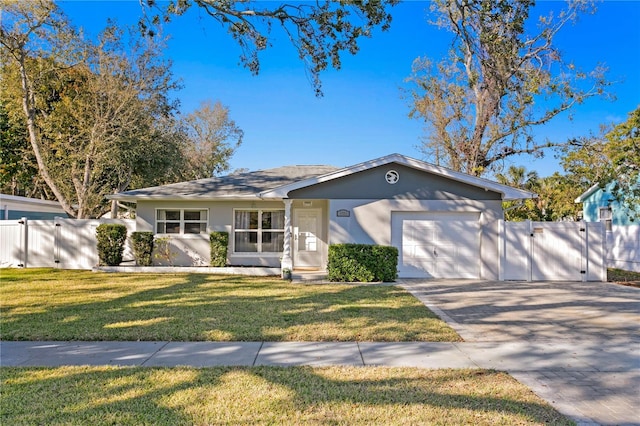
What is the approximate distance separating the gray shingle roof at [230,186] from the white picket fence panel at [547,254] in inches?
316

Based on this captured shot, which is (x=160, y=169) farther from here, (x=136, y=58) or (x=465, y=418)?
(x=465, y=418)

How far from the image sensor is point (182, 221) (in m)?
15.8

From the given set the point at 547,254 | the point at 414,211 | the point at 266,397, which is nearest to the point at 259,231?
the point at 414,211

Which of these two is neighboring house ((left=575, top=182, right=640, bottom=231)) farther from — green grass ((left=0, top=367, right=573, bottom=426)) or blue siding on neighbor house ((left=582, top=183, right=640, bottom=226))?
green grass ((left=0, top=367, right=573, bottom=426))

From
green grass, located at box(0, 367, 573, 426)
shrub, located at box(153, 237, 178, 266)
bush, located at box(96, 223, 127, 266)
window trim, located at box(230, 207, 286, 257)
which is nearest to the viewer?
green grass, located at box(0, 367, 573, 426)

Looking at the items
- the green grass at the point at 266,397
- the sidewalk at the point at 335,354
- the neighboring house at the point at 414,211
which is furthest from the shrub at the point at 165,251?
the green grass at the point at 266,397

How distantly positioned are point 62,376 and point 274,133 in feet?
64.0

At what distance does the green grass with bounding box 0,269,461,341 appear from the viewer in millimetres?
6398

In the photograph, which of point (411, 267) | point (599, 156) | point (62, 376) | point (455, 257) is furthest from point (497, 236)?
point (62, 376)

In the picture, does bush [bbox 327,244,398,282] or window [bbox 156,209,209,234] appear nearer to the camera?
bush [bbox 327,244,398,282]

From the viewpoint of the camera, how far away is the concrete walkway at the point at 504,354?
14.2 feet

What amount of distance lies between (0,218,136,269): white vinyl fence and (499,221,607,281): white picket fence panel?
47.5 feet

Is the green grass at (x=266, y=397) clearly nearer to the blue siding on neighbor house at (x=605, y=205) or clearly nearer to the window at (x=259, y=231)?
the window at (x=259, y=231)

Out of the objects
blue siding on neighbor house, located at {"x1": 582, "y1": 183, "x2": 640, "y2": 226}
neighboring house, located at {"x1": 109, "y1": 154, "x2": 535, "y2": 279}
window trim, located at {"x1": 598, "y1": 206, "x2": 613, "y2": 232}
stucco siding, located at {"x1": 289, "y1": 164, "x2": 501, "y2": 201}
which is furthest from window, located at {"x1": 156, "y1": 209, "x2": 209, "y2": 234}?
window trim, located at {"x1": 598, "y1": 206, "x2": 613, "y2": 232}
